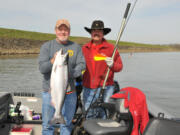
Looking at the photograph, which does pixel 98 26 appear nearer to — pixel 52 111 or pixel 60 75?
pixel 60 75

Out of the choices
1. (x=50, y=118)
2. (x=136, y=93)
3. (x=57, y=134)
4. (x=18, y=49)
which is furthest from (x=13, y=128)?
(x=18, y=49)

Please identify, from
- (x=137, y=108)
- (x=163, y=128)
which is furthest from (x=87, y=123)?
(x=163, y=128)

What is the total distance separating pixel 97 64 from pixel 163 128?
1.84 metres

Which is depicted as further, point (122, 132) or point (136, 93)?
point (136, 93)

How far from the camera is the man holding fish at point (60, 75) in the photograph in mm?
2902

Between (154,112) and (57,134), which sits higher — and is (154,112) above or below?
above

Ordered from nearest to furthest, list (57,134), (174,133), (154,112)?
1. (174,133)
2. (154,112)
3. (57,134)

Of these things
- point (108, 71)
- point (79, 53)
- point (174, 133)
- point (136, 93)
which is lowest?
point (174, 133)

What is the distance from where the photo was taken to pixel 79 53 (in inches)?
126

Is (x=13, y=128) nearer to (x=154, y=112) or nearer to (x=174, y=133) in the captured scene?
(x=154, y=112)

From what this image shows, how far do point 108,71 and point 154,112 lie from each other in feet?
3.38

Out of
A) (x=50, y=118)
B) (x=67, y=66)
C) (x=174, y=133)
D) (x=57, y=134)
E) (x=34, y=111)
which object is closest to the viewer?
(x=174, y=133)

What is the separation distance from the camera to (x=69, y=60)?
3139 mm

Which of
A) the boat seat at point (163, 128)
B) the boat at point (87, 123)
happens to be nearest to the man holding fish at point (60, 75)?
the boat at point (87, 123)
